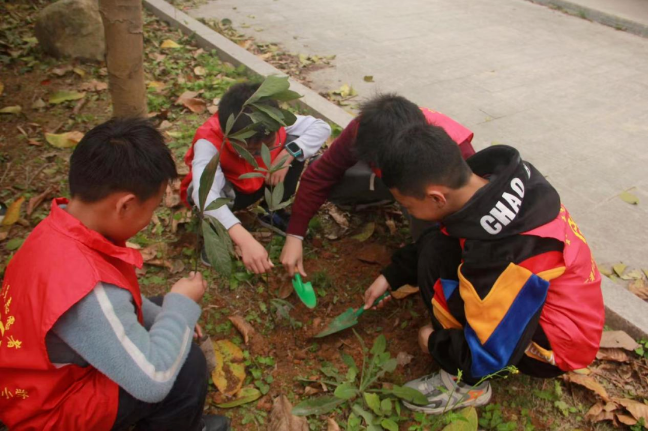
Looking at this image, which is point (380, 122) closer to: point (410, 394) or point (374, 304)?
point (374, 304)

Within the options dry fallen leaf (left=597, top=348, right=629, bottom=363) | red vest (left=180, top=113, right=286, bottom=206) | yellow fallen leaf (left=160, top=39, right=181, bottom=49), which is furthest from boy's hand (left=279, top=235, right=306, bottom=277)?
yellow fallen leaf (left=160, top=39, right=181, bottom=49)

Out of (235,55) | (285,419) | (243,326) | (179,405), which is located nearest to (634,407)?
(285,419)

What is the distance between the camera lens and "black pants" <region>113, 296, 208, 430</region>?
4.70 feet

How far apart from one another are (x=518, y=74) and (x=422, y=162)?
11.6 ft

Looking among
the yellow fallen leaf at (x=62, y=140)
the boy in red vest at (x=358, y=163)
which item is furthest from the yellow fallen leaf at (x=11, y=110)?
the boy in red vest at (x=358, y=163)

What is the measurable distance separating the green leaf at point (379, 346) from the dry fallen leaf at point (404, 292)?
30cm

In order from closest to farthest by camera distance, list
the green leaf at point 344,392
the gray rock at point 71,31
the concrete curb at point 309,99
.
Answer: the green leaf at point 344,392, the concrete curb at point 309,99, the gray rock at point 71,31

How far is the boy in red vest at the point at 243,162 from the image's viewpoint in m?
1.95

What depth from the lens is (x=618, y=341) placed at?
208cm

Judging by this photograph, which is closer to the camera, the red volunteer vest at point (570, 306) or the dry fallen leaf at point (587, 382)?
the red volunteer vest at point (570, 306)

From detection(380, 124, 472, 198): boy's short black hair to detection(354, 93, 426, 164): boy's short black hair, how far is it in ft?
0.85

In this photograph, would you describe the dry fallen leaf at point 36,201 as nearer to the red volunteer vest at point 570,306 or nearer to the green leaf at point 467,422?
the green leaf at point 467,422

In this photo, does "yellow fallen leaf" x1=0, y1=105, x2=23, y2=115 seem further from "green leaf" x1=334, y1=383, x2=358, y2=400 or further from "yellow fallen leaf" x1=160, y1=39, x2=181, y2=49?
"green leaf" x1=334, y1=383, x2=358, y2=400

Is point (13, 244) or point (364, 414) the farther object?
point (13, 244)
